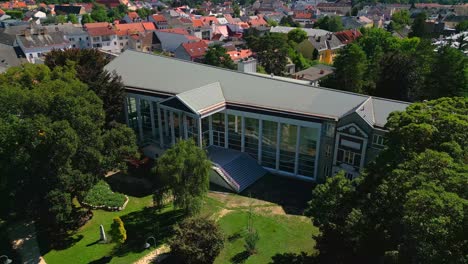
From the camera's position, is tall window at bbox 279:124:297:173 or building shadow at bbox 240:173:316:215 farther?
tall window at bbox 279:124:297:173

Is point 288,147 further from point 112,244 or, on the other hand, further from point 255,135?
point 112,244

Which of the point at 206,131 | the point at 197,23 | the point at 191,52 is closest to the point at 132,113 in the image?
the point at 206,131

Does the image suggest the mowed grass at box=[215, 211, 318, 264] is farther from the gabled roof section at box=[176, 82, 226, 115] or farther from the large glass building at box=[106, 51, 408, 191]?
the gabled roof section at box=[176, 82, 226, 115]

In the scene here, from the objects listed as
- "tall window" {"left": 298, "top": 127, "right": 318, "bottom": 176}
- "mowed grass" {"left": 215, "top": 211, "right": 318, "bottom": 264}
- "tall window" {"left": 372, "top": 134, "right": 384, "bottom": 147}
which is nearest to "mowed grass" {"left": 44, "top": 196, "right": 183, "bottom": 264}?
"mowed grass" {"left": 215, "top": 211, "right": 318, "bottom": 264}

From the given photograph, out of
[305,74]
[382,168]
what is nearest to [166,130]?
[382,168]

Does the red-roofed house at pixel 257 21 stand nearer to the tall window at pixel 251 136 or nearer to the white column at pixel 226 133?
the white column at pixel 226 133
